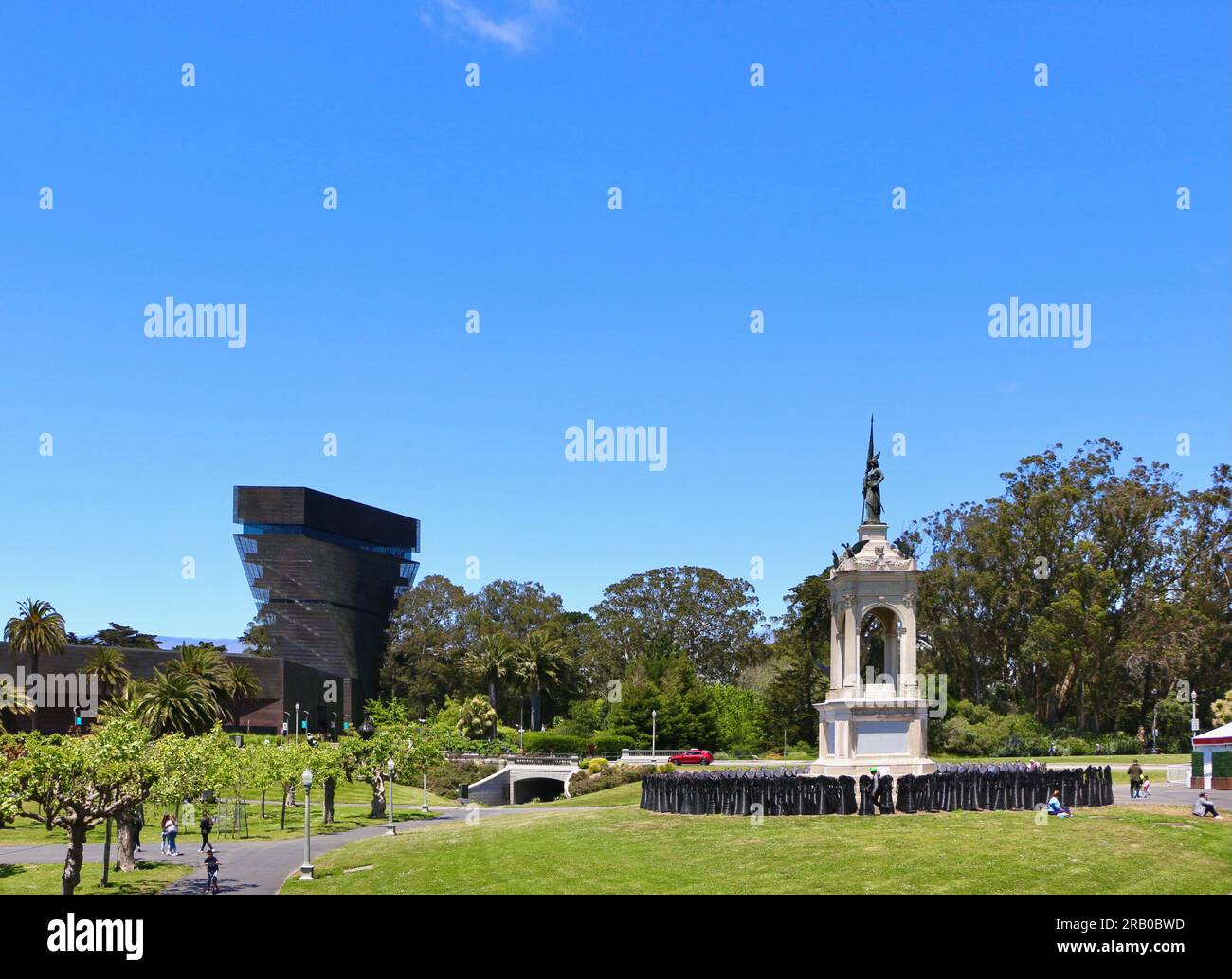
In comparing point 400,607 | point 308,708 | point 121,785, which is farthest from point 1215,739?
point 400,607

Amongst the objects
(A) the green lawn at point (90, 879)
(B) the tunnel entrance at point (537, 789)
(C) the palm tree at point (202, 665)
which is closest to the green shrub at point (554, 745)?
(B) the tunnel entrance at point (537, 789)

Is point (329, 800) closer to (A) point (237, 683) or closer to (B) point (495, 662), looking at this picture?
(A) point (237, 683)

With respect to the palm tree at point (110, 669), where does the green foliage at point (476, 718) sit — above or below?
below

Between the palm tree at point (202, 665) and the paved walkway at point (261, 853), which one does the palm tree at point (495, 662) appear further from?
the paved walkway at point (261, 853)

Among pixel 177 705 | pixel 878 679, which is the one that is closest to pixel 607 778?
pixel 177 705

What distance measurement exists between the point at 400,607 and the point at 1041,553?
7091 cm

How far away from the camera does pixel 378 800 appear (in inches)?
2313

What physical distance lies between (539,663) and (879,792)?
7867cm

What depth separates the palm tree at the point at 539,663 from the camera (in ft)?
375

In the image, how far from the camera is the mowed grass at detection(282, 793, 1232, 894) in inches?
1121

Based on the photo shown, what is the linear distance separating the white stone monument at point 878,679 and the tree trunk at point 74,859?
81.7ft

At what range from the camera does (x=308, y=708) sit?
11931 cm

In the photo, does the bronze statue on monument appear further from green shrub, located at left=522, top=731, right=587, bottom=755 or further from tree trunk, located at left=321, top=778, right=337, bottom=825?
green shrub, located at left=522, top=731, right=587, bottom=755

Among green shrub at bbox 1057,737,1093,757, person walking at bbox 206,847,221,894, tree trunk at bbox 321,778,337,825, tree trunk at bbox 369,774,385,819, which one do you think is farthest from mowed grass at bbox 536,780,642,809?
green shrub at bbox 1057,737,1093,757
